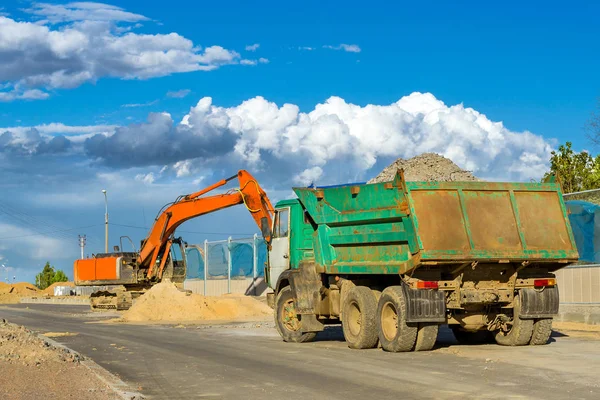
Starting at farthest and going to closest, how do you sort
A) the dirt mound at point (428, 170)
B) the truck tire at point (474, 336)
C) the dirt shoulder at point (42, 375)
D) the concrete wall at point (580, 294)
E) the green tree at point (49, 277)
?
the green tree at point (49, 277) < the dirt mound at point (428, 170) < the concrete wall at point (580, 294) < the truck tire at point (474, 336) < the dirt shoulder at point (42, 375)

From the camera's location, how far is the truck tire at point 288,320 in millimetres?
18953

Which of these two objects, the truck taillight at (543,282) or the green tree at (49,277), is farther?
the green tree at (49,277)

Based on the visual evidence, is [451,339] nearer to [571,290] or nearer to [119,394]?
[571,290]

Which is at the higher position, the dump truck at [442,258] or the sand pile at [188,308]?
the dump truck at [442,258]

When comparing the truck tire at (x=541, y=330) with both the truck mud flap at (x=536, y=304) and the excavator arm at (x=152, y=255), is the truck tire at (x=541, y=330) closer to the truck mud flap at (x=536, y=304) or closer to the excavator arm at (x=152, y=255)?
the truck mud flap at (x=536, y=304)

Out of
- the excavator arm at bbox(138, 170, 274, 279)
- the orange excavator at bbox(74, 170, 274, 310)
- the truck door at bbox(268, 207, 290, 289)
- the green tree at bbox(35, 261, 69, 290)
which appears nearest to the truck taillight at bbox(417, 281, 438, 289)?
the truck door at bbox(268, 207, 290, 289)

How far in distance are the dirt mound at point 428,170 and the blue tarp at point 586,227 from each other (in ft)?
22.3

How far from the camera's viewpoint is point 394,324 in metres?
16.2

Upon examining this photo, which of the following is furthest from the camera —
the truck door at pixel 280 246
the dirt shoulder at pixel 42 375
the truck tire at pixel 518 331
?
the truck door at pixel 280 246

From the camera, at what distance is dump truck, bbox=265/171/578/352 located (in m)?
15.2

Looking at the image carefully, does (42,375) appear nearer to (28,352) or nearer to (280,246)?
(28,352)

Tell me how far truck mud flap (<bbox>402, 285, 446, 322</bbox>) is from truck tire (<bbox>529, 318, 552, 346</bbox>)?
2.24 meters

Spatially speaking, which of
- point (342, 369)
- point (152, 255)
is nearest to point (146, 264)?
point (152, 255)

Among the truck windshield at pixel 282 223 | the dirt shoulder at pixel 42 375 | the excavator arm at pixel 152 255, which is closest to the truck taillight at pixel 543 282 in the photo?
the truck windshield at pixel 282 223
